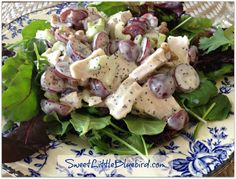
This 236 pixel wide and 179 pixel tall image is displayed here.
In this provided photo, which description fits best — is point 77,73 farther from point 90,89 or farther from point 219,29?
point 219,29

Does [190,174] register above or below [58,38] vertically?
below

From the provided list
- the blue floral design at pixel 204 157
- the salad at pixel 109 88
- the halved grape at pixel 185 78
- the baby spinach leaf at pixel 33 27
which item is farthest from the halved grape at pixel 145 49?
the baby spinach leaf at pixel 33 27

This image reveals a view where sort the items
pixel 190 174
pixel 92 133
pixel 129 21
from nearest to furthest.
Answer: pixel 190 174, pixel 92 133, pixel 129 21

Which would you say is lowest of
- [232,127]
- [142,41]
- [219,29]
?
[232,127]

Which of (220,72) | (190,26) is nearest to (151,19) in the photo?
(190,26)

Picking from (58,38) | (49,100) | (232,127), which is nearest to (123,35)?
(58,38)

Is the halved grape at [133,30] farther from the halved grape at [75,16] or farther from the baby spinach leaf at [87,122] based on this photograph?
the baby spinach leaf at [87,122]

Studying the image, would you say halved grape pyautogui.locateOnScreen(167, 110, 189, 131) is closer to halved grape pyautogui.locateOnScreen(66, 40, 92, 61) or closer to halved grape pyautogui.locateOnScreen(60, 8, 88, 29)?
halved grape pyautogui.locateOnScreen(66, 40, 92, 61)

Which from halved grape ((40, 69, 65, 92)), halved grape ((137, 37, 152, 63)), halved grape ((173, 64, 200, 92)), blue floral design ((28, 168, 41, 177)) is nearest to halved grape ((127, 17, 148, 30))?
halved grape ((137, 37, 152, 63))
